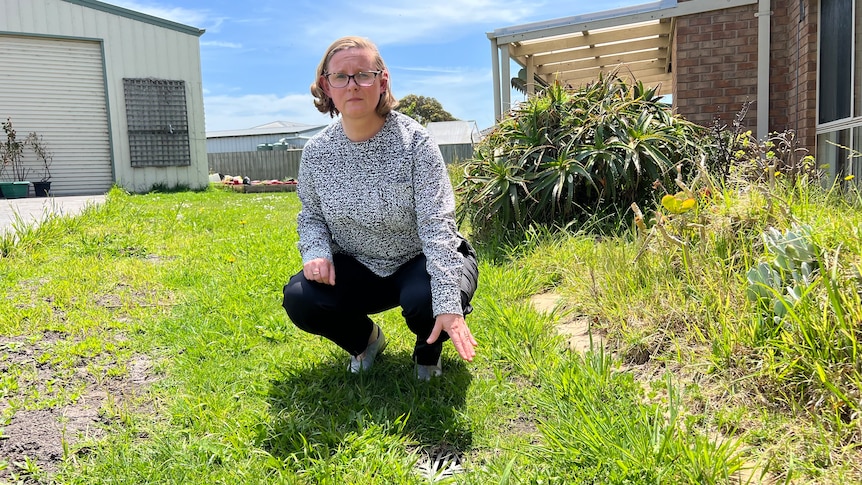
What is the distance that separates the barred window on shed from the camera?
45.3 ft

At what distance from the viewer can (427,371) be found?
2340mm

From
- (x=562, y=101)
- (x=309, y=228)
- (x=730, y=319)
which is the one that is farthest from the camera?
(x=562, y=101)

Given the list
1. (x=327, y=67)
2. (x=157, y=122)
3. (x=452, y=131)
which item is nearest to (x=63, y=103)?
(x=157, y=122)

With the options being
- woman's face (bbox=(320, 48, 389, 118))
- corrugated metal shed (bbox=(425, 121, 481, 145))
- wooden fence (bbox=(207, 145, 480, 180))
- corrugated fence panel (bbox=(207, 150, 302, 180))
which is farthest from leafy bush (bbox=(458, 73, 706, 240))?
corrugated metal shed (bbox=(425, 121, 481, 145))

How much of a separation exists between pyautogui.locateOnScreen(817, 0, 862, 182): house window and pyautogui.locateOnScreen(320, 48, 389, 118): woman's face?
3.65m

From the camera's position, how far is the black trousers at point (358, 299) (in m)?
2.15

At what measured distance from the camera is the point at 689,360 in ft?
6.67

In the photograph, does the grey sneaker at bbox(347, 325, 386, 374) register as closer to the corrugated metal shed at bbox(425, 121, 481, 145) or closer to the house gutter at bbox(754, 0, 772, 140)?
the house gutter at bbox(754, 0, 772, 140)

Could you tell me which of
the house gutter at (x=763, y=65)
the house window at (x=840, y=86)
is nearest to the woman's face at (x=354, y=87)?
the house window at (x=840, y=86)

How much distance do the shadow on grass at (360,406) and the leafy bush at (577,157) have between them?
2.15m

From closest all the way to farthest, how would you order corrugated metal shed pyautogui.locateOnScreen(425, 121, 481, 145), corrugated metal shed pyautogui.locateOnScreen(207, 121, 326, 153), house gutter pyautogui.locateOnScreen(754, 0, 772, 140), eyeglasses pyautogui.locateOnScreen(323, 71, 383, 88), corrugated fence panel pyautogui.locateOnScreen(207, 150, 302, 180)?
1. eyeglasses pyautogui.locateOnScreen(323, 71, 383, 88)
2. house gutter pyautogui.locateOnScreen(754, 0, 772, 140)
3. corrugated fence panel pyautogui.locateOnScreen(207, 150, 302, 180)
4. corrugated metal shed pyautogui.locateOnScreen(425, 121, 481, 145)
5. corrugated metal shed pyautogui.locateOnScreen(207, 121, 326, 153)

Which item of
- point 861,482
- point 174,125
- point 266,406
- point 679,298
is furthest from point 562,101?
point 174,125

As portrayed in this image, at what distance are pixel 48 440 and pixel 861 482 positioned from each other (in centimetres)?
222

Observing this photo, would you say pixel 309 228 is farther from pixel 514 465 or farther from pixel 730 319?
pixel 730 319
